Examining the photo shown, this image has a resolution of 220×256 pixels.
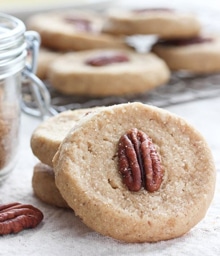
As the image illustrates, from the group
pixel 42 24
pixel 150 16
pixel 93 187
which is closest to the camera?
pixel 93 187

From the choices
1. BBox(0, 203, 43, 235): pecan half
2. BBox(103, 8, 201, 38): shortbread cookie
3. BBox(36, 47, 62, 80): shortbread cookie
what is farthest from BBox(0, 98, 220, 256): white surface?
BBox(103, 8, 201, 38): shortbread cookie

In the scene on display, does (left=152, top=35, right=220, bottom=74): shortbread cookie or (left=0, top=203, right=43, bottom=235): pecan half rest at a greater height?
(left=0, top=203, right=43, bottom=235): pecan half

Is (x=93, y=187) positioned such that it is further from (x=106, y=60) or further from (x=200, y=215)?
(x=106, y=60)

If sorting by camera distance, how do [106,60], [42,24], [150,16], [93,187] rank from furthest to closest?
[42,24] → [150,16] → [106,60] → [93,187]

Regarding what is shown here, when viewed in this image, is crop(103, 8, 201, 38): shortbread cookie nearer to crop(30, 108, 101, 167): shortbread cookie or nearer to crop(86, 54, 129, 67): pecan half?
crop(86, 54, 129, 67): pecan half

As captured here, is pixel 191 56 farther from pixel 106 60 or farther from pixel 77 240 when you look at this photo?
pixel 77 240

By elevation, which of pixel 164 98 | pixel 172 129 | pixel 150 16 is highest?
pixel 172 129

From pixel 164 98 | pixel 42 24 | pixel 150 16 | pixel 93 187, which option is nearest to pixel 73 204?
pixel 93 187
